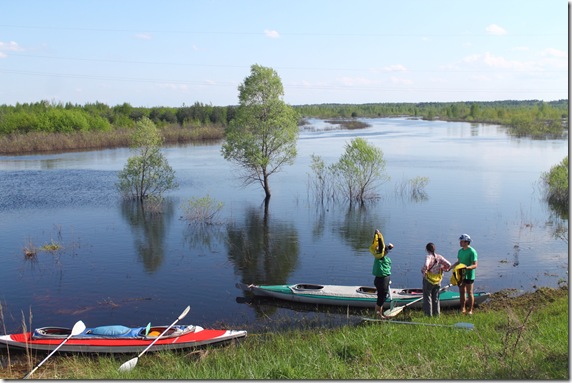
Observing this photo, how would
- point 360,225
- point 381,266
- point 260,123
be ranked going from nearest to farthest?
point 381,266, point 360,225, point 260,123

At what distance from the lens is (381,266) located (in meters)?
13.9

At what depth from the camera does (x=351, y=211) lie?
32.4 m

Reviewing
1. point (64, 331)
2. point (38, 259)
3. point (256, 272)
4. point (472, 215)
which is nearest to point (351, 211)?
point (472, 215)

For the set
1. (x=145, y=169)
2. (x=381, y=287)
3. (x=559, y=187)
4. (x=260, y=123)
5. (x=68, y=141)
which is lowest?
(x=381, y=287)

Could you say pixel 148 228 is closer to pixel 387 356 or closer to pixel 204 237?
pixel 204 237

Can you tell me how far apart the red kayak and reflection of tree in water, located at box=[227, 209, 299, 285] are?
6.42 m

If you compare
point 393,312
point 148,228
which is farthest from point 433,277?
point 148,228

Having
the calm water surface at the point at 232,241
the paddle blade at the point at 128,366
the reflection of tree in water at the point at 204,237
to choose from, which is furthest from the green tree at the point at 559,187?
the paddle blade at the point at 128,366

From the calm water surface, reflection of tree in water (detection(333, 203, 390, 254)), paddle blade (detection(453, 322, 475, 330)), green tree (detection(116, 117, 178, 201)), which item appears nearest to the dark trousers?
the calm water surface

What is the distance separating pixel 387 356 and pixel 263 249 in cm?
1442

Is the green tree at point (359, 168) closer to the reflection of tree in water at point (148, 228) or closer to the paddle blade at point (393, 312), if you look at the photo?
the reflection of tree in water at point (148, 228)

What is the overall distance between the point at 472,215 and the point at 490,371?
22.3 m

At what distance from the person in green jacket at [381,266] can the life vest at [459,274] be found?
1595 mm

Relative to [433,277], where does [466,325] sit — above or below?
below
